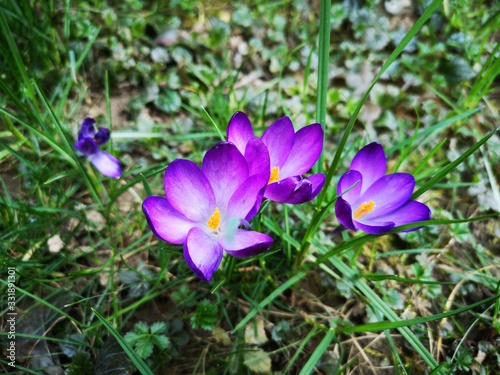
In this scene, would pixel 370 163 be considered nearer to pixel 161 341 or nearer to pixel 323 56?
pixel 323 56

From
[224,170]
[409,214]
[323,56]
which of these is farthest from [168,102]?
[409,214]

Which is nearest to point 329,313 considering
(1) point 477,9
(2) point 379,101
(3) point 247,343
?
(3) point 247,343

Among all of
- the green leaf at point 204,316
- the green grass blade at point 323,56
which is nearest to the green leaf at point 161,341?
the green leaf at point 204,316

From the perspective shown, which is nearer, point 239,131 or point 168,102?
point 239,131

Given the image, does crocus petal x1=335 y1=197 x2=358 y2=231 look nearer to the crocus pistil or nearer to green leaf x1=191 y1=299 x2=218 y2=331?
the crocus pistil

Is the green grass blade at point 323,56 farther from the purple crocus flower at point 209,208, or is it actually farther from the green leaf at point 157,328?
the green leaf at point 157,328

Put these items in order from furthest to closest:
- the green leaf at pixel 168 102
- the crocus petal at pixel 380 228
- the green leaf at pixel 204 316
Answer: the green leaf at pixel 168 102
the green leaf at pixel 204 316
the crocus petal at pixel 380 228

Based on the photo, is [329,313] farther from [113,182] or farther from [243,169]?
[113,182]
